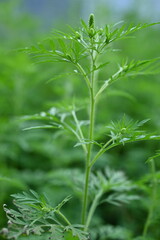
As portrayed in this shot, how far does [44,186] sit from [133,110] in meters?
1.70

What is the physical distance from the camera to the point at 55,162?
3016 millimetres

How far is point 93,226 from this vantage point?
2400 millimetres

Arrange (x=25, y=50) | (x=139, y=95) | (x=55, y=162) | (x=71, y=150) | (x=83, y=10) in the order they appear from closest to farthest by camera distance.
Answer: (x=25, y=50) < (x=55, y=162) < (x=71, y=150) < (x=139, y=95) < (x=83, y=10)

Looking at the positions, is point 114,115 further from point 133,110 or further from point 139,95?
point 139,95

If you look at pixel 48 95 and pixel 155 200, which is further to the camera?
pixel 48 95

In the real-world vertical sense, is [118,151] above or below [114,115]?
below

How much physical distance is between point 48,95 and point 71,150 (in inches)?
56.3

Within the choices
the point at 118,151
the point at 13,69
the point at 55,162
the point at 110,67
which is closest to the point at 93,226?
the point at 55,162

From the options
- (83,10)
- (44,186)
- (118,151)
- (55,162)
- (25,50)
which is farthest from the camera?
(83,10)

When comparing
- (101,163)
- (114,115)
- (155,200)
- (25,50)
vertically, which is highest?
(114,115)

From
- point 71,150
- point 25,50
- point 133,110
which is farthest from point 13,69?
point 25,50

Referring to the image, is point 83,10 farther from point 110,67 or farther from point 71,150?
point 71,150

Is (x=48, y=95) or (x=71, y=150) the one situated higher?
(x=48, y=95)

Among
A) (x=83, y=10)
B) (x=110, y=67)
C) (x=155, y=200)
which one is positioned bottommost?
(x=155, y=200)
